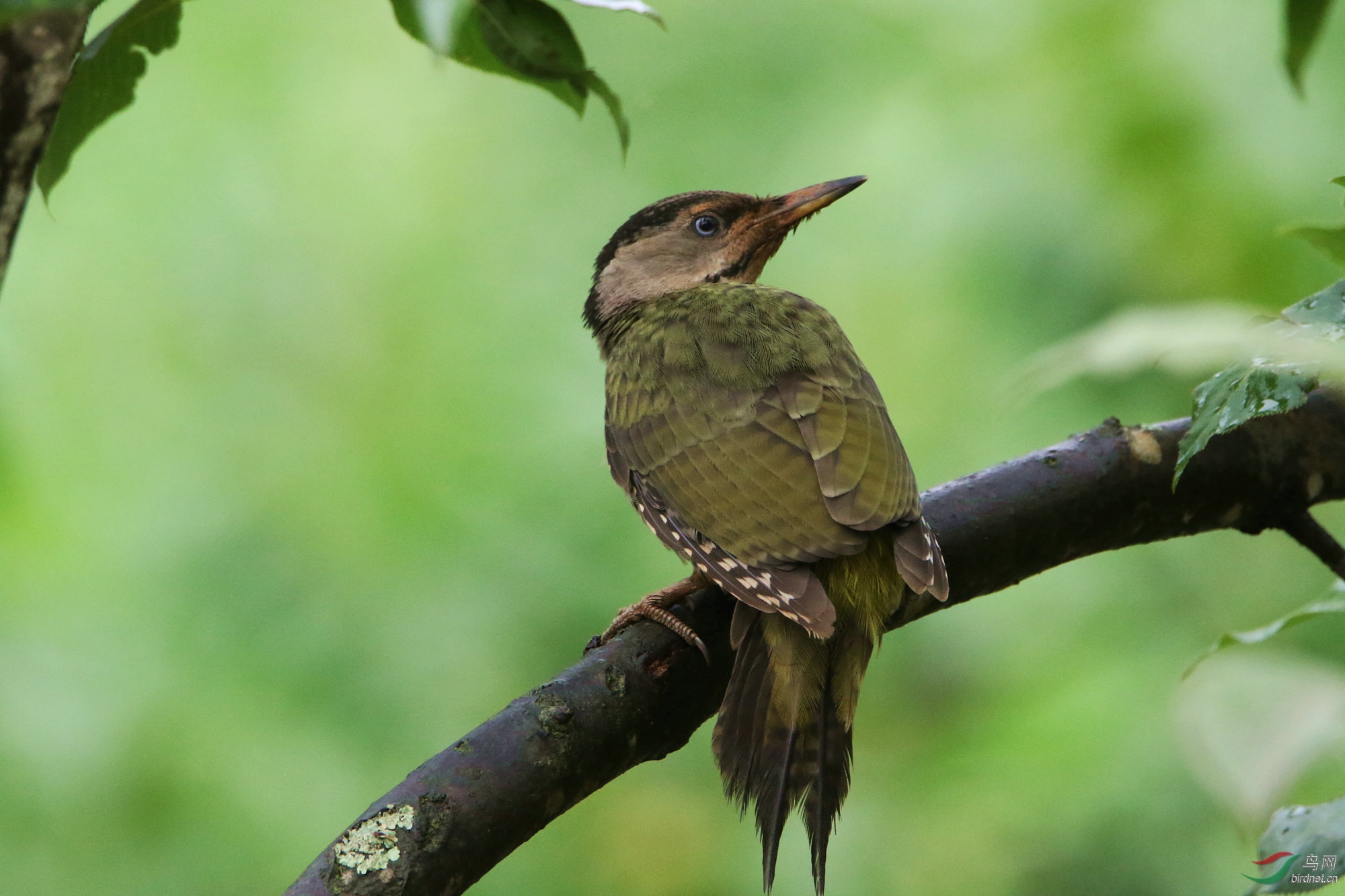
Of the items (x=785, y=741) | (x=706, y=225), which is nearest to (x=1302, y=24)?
(x=785, y=741)

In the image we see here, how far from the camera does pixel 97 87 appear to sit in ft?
5.32

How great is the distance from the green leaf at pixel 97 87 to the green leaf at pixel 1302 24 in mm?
1239

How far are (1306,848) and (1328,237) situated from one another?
2.43 ft

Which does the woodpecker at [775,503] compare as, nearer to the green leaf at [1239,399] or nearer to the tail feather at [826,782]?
the tail feather at [826,782]

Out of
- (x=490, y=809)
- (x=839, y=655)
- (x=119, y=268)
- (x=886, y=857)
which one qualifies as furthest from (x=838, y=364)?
(x=119, y=268)

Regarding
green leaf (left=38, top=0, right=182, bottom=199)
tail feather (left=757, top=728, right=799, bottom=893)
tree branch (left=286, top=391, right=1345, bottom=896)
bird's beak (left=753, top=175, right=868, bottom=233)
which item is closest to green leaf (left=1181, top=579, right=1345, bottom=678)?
tree branch (left=286, top=391, right=1345, bottom=896)

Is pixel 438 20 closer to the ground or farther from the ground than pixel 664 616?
farther from the ground

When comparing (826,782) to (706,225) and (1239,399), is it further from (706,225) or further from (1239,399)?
(706,225)

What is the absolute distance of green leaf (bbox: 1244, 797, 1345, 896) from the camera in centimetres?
140

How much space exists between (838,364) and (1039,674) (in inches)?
66.5

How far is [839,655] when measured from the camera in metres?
2.42

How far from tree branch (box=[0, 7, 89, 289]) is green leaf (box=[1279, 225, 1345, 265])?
A: 4.52 feet

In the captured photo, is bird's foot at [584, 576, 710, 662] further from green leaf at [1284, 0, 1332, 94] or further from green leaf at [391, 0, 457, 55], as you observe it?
green leaf at [1284, 0, 1332, 94]

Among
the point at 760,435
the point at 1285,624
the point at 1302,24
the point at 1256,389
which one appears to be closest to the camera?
the point at 1302,24
